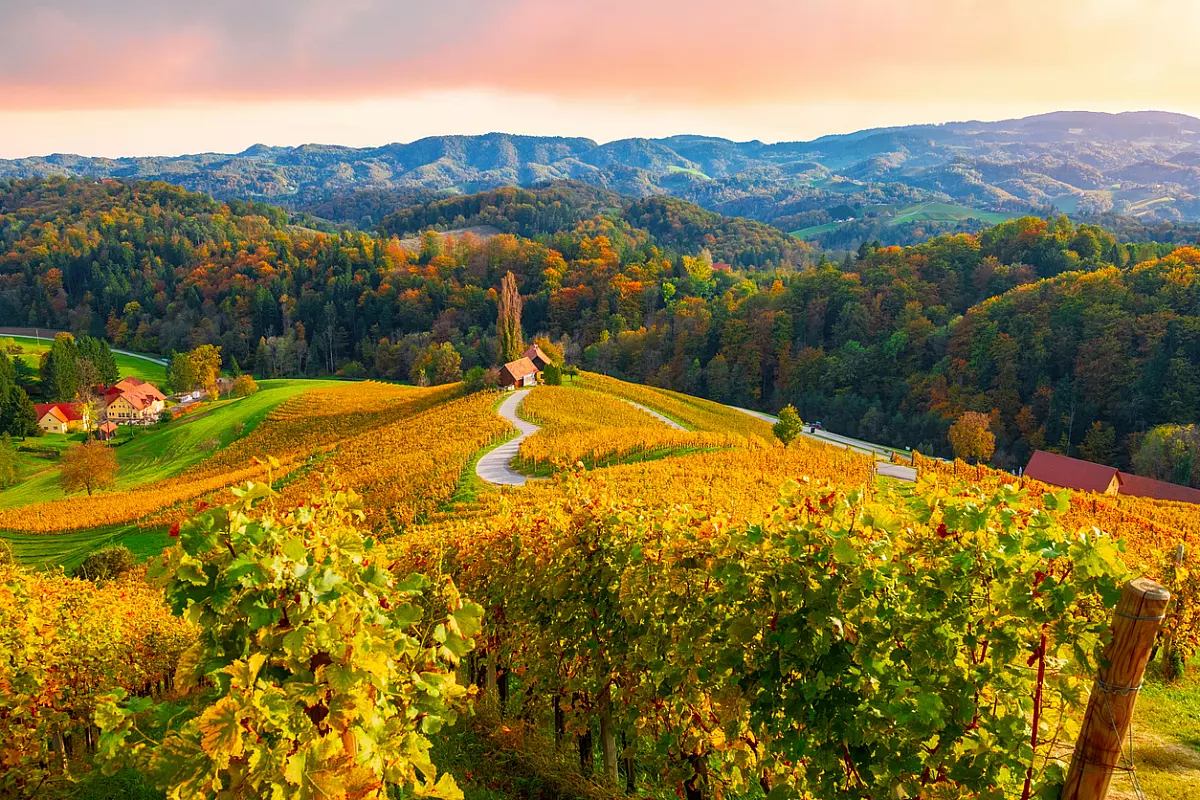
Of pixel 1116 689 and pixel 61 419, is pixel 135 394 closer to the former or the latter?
pixel 61 419

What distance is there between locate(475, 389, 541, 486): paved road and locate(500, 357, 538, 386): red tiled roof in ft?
22.5

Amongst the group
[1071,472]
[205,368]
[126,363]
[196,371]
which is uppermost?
[1071,472]

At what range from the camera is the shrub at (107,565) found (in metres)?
22.2

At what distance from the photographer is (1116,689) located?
150 inches

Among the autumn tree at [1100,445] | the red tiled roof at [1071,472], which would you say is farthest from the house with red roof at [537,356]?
the autumn tree at [1100,445]

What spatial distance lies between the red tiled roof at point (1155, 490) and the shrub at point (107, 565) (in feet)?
165

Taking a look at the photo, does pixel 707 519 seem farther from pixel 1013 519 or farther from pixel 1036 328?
pixel 1036 328

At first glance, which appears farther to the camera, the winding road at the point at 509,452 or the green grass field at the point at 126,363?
the green grass field at the point at 126,363

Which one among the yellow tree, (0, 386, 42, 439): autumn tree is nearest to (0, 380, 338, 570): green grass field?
(0, 386, 42, 439): autumn tree

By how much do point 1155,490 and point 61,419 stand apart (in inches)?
3870

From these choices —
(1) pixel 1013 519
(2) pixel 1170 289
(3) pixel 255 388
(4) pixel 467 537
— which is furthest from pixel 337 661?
(2) pixel 1170 289

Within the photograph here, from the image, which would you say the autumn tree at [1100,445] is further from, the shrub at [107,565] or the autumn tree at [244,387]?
the autumn tree at [244,387]

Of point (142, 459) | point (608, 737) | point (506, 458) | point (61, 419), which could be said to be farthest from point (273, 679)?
point (61, 419)

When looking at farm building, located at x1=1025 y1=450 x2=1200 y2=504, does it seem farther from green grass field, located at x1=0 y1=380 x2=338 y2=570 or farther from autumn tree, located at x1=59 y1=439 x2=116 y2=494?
autumn tree, located at x1=59 y1=439 x2=116 y2=494
